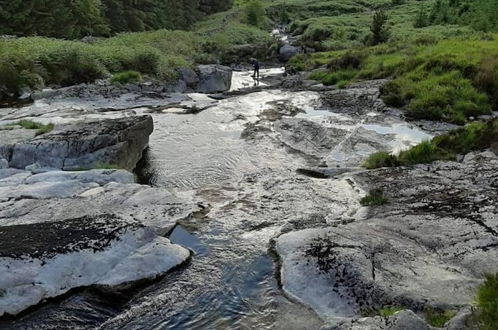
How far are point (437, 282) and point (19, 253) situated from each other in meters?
10.7

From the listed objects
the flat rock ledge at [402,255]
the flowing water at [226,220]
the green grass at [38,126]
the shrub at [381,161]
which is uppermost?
the green grass at [38,126]

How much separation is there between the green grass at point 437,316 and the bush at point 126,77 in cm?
3221

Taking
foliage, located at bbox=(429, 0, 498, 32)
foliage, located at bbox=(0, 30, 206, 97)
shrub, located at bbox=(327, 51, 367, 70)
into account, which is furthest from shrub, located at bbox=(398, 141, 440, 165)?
foliage, located at bbox=(429, 0, 498, 32)

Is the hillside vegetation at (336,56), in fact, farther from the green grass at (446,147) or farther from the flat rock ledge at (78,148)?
the flat rock ledge at (78,148)

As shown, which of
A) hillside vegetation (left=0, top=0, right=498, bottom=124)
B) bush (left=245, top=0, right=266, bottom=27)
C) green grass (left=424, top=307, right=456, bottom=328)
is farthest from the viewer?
bush (left=245, top=0, right=266, bottom=27)

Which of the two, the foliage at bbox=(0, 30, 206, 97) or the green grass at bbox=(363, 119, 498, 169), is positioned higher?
the foliage at bbox=(0, 30, 206, 97)

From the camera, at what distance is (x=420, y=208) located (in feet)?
51.1

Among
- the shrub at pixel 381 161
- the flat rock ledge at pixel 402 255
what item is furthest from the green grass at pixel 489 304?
the shrub at pixel 381 161

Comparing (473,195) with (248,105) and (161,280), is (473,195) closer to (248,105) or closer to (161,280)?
(161,280)

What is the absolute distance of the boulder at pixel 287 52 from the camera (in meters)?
65.9

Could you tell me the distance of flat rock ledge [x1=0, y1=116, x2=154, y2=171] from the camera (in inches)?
805

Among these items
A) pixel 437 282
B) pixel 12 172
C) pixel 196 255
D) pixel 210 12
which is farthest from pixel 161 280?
pixel 210 12

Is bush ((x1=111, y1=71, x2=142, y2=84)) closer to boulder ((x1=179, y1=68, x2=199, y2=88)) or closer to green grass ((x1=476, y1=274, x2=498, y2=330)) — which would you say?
boulder ((x1=179, y1=68, x2=199, y2=88))

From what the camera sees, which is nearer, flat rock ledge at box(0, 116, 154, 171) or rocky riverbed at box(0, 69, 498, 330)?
rocky riverbed at box(0, 69, 498, 330)
